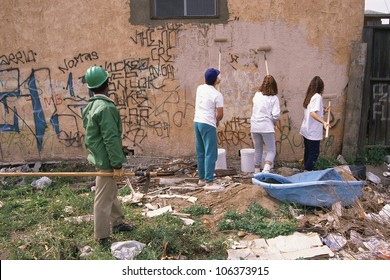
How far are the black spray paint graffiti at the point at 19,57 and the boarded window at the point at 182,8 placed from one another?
2454 mm

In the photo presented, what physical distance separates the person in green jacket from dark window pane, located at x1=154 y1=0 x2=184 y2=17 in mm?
3767

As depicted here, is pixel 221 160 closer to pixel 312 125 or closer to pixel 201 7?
pixel 312 125

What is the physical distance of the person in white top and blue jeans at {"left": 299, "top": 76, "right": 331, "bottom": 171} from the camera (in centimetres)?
658

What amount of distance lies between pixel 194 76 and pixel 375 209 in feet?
13.2

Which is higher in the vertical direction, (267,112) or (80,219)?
(267,112)

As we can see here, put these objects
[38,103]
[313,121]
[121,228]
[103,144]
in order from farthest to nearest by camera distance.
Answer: [38,103], [313,121], [121,228], [103,144]

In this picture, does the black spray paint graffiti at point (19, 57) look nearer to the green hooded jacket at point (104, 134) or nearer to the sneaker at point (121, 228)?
the green hooded jacket at point (104, 134)

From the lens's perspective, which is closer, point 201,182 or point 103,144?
point 103,144

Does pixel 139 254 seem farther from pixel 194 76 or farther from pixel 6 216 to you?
pixel 194 76

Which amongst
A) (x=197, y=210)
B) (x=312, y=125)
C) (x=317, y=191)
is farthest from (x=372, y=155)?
(x=197, y=210)

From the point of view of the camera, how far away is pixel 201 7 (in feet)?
25.4

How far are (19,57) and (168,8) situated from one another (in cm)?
299

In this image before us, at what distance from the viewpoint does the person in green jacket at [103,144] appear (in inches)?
168

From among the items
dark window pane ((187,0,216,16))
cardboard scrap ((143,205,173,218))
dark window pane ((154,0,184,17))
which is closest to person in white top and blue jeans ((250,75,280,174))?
cardboard scrap ((143,205,173,218))
